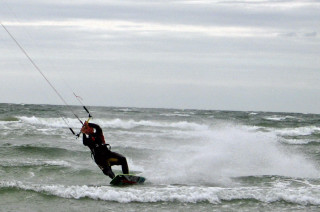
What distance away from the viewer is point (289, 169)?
57.6ft

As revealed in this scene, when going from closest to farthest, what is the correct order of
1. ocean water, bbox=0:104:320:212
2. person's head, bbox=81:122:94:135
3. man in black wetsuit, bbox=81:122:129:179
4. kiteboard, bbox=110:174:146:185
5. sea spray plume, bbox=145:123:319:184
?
1. ocean water, bbox=0:104:320:212
2. person's head, bbox=81:122:94:135
3. man in black wetsuit, bbox=81:122:129:179
4. kiteboard, bbox=110:174:146:185
5. sea spray plume, bbox=145:123:319:184

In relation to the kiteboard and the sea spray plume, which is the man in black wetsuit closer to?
the kiteboard

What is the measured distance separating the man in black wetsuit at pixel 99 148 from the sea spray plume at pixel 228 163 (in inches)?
70.8

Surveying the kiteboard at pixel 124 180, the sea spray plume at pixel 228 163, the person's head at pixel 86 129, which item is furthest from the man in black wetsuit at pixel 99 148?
the sea spray plume at pixel 228 163

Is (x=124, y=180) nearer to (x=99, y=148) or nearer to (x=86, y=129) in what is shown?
(x=99, y=148)

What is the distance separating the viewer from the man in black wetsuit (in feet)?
42.4

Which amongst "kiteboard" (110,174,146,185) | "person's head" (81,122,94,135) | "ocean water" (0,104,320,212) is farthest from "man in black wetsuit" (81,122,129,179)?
"ocean water" (0,104,320,212)

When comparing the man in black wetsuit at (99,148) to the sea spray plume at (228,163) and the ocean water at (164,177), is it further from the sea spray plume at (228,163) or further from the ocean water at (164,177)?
the sea spray plume at (228,163)

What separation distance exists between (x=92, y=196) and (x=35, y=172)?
4.45 meters

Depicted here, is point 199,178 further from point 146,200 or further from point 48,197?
point 48,197

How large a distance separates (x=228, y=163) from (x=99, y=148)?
6.58 metres

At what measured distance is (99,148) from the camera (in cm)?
1331

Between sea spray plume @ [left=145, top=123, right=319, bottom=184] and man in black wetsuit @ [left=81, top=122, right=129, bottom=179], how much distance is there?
180 cm

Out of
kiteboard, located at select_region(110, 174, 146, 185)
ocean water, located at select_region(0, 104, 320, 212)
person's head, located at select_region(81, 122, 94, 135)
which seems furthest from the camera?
kiteboard, located at select_region(110, 174, 146, 185)
